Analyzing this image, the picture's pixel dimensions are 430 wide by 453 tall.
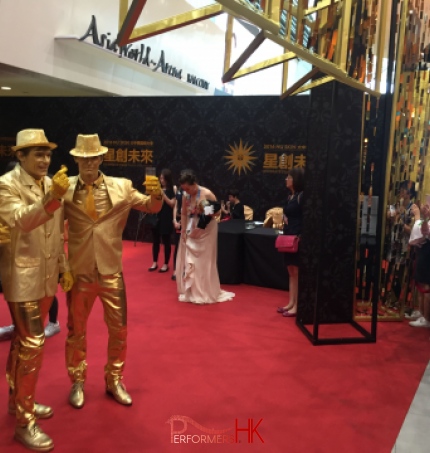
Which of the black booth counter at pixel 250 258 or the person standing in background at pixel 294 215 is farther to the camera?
the black booth counter at pixel 250 258

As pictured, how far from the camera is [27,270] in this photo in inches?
100

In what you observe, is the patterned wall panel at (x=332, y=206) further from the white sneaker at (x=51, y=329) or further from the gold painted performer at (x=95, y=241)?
the white sneaker at (x=51, y=329)

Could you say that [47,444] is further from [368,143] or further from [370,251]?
[368,143]

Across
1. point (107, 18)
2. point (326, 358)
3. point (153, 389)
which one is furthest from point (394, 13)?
point (107, 18)

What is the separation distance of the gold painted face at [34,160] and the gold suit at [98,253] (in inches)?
10.8

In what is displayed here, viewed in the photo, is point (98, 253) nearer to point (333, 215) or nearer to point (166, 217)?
point (333, 215)

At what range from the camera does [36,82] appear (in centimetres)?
925

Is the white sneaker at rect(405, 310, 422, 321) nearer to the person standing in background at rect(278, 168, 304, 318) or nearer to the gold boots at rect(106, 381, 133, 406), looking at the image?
the person standing in background at rect(278, 168, 304, 318)

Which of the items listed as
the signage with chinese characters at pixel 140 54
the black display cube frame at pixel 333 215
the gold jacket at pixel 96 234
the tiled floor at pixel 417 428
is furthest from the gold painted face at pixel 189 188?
the signage with chinese characters at pixel 140 54

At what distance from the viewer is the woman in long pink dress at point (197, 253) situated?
5.32 meters

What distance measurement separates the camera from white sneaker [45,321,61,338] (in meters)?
4.23

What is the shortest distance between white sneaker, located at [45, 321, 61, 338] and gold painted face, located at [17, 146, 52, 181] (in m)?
2.04

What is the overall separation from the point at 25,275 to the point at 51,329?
1.90 metres

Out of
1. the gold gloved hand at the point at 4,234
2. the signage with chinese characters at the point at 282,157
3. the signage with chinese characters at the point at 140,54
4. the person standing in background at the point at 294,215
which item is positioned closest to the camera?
the gold gloved hand at the point at 4,234
